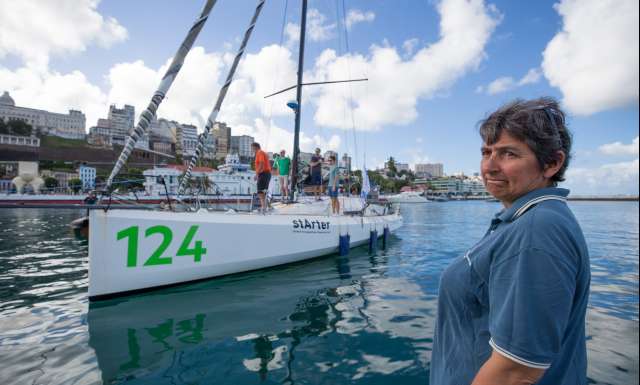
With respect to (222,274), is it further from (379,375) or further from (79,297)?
(379,375)

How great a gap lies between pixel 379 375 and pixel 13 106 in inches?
6223

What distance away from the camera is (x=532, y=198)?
983mm

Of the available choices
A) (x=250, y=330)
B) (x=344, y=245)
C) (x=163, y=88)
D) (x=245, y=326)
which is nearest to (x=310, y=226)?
(x=344, y=245)

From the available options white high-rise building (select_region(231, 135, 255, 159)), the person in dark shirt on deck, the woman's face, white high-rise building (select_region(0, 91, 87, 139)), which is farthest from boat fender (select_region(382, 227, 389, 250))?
white high-rise building (select_region(231, 135, 255, 159))

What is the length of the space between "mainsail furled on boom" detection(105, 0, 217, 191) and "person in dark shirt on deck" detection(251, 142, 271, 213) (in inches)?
101

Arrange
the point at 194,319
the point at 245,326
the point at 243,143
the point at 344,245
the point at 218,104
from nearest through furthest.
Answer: the point at 245,326 → the point at 194,319 → the point at 218,104 → the point at 344,245 → the point at 243,143

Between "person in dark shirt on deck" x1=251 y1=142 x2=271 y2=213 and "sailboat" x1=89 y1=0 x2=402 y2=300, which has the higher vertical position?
"person in dark shirt on deck" x1=251 y1=142 x2=271 y2=213

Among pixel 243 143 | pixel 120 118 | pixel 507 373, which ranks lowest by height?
pixel 507 373

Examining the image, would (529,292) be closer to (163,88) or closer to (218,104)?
(163,88)

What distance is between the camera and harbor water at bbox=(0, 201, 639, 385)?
3.08 metres

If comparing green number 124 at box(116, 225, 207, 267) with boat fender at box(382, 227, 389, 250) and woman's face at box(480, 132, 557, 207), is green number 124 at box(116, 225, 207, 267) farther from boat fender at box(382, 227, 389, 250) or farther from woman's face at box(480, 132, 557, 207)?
boat fender at box(382, 227, 389, 250)

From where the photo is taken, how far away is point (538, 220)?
0.84 m

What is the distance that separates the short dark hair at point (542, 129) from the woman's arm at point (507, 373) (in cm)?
63

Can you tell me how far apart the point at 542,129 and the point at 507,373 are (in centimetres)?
76
